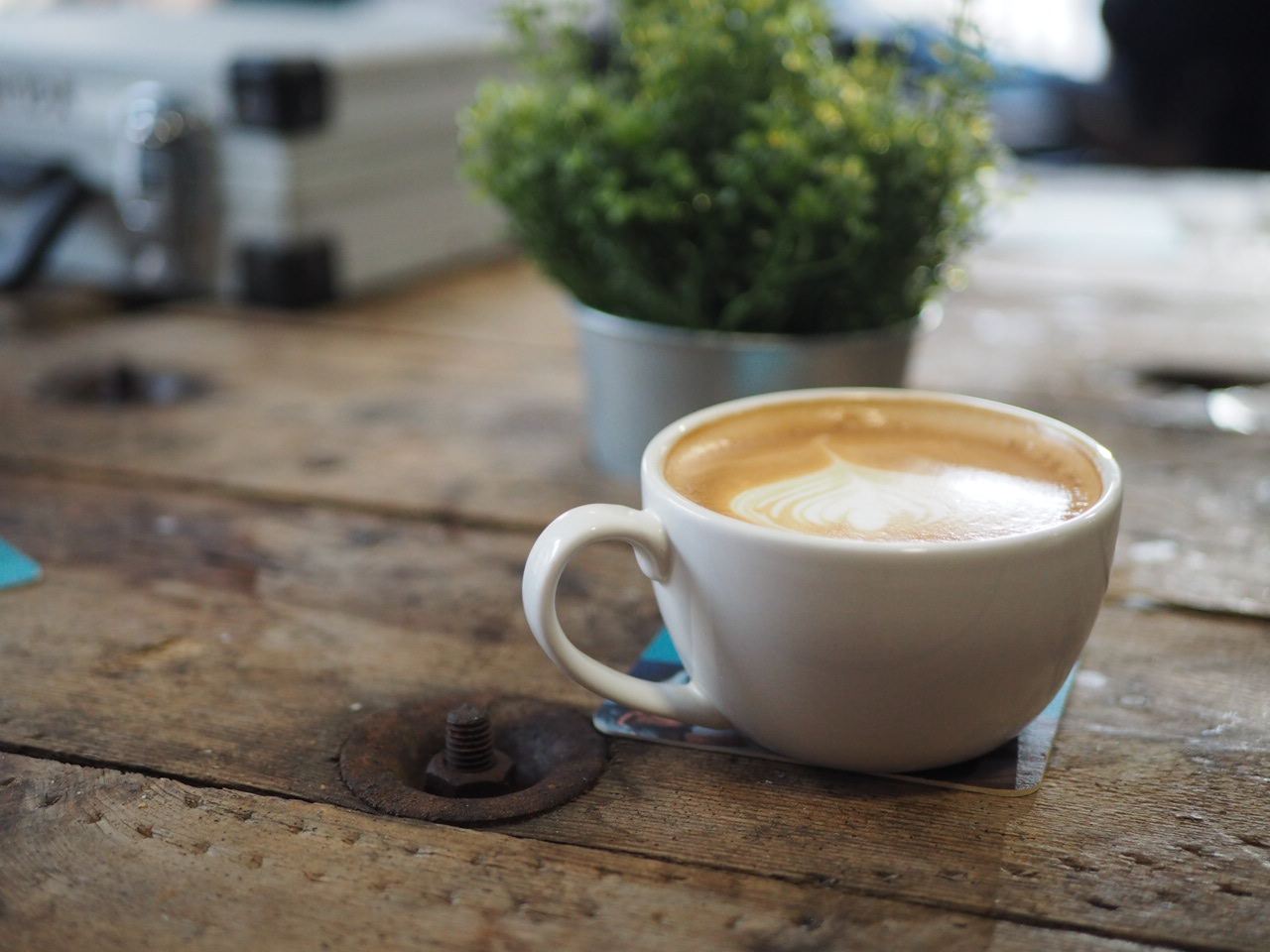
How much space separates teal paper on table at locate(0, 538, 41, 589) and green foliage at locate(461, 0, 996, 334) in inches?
15.0

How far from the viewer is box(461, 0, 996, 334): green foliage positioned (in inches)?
31.3

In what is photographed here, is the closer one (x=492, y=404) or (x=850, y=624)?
(x=850, y=624)

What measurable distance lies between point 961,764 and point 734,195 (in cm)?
39

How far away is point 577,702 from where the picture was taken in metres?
0.62

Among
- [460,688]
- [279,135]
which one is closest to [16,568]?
[460,688]

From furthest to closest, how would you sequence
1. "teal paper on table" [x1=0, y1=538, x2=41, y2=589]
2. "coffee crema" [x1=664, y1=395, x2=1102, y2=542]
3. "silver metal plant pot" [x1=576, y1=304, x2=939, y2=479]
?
"silver metal plant pot" [x1=576, y1=304, x2=939, y2=479] < "teal paper on table" [x1=0, y1=538, x2=41, y2=589] < "coffee crema" [x1=664, y1=395, x2=1102, y2=542]

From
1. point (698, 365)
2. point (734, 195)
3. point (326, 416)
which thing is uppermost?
point (734, 195)

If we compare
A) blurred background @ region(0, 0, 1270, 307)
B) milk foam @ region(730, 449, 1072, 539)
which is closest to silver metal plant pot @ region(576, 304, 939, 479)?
milk foam @ region(730, 449, 1072, 539)

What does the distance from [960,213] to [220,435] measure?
59 cm

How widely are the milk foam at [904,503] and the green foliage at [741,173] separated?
234 mm

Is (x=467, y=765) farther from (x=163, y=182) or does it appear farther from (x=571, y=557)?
(x=163, y=182)

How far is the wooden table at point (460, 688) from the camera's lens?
467 millimetres

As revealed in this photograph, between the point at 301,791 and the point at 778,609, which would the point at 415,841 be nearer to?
the point at 301,791

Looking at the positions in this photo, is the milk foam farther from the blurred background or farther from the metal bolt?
the blurred background
